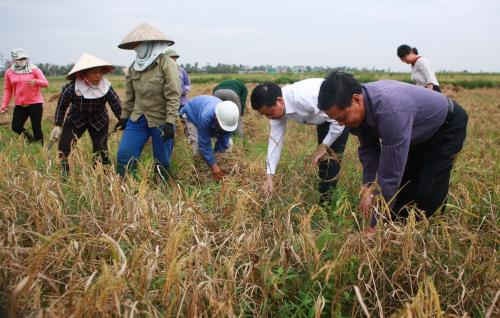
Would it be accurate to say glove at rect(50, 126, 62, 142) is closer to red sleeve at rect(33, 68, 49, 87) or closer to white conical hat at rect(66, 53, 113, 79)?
white conical hat at rect(66, 53, 113, 79)

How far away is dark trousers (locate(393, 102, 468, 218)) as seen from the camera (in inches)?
91.9

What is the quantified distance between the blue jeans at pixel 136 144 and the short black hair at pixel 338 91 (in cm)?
218

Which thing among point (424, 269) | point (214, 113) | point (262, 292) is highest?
point (214, 113)

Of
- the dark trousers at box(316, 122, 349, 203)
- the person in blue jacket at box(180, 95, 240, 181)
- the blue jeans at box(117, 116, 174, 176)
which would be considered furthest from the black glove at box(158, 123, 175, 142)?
the dark trousers at box(316, 122, 349, 203)

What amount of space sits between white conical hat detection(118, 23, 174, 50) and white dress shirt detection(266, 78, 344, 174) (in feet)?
4.29

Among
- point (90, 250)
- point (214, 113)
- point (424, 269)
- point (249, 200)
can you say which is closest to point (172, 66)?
point (214, 113)

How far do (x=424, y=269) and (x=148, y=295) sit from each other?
1226 millimetres

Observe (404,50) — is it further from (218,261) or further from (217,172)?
(218,261)

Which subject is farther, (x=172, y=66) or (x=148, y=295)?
(x=172, y=66)

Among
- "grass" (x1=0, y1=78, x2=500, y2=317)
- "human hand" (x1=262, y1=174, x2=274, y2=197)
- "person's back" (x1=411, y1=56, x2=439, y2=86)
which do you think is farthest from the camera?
"person's back" (x1=411, y1=56, x2=439, y2=86)

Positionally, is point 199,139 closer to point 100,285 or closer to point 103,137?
point 103,137

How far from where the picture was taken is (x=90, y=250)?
1951mm

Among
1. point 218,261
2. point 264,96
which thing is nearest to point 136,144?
point 264,96

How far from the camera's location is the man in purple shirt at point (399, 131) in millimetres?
1916
